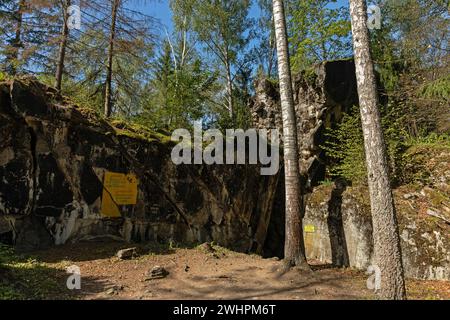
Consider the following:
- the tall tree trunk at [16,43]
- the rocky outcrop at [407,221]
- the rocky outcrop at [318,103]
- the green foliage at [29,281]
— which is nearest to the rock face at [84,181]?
the green foliage at [29,281]

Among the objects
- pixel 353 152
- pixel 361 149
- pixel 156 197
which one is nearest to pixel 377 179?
pixel 361 149

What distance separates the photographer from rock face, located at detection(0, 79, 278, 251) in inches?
274

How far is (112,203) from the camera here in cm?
814

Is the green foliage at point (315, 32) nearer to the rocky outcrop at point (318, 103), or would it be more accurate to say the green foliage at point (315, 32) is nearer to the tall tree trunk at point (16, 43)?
the rocky outcrop at point (318, 103)

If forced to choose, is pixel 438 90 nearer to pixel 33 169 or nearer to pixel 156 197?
pixel 156 197

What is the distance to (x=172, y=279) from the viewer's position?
603 cm

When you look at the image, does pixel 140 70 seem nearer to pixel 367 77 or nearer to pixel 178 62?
pixel 178 62

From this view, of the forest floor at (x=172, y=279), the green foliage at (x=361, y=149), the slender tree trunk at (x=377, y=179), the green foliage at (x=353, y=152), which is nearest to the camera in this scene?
the slender tree trunk at (x=377, y=179)

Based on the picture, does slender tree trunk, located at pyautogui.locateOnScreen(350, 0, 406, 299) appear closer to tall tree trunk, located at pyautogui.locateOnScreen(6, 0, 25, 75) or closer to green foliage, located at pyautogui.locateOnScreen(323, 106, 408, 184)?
green foliage, located at pyautogui.locateOnScreen(323, 106, 408, 184)

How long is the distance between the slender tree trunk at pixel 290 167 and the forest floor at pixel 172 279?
1.53 feet

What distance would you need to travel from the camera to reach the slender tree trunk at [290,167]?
691 centimetres

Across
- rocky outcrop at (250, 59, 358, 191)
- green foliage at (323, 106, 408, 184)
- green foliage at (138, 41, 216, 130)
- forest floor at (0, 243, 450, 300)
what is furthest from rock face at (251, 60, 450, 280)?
green foliage at (138, 41, 216, 130)

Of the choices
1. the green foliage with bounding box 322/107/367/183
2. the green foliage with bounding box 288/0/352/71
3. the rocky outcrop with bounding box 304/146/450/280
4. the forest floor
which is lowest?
the forest floor

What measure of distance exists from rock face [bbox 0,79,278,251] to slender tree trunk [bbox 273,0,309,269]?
350 centimetres
